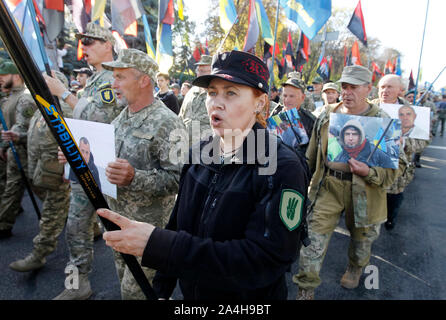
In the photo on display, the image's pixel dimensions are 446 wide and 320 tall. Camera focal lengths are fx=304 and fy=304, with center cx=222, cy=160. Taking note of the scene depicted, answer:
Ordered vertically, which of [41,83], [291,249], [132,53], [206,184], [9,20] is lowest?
[291,249]

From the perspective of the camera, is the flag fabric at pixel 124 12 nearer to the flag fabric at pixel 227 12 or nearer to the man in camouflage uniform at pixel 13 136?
the flag fabric at pixel 227 12

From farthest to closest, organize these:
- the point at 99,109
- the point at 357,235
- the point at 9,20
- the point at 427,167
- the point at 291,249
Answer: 1. the point at 427,167
2. the point at 357,235
3. the point at 99,109
4. the point at 291,249
5. the point at 9,20

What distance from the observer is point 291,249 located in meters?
1.23

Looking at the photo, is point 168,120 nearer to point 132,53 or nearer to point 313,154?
point 132,53

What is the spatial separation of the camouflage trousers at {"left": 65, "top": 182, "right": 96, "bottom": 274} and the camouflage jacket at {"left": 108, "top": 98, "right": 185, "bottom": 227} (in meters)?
0.61

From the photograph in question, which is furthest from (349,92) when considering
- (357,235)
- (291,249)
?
(291,249)

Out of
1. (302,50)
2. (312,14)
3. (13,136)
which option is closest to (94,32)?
(13,136)

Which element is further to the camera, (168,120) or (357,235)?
(357,235)

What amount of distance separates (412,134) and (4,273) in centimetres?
524

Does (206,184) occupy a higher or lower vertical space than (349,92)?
lower

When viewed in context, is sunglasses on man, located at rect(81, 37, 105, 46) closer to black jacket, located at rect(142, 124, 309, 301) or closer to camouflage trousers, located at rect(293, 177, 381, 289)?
black jacket, located at rect(142, 124, 309, 301)

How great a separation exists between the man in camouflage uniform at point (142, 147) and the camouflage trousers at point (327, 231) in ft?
4.77

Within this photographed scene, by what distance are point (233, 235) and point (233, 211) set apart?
11 cm

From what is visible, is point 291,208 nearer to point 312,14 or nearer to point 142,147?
point 142,147
